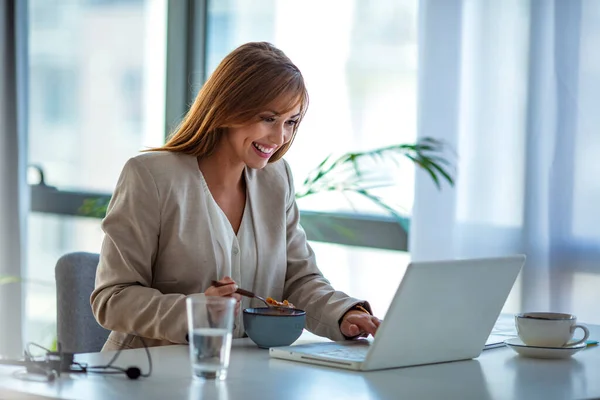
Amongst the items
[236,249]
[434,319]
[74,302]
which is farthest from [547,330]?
[74,302]

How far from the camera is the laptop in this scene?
158cm

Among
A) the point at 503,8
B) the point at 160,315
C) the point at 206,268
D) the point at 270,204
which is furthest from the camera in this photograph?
the point at 503,8

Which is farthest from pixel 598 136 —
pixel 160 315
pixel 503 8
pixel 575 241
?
pixel 160 315

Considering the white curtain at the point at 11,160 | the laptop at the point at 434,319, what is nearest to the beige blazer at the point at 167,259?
the laptop at the point at 434,319

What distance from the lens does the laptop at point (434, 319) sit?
1.58 m

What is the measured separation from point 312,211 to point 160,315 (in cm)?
215

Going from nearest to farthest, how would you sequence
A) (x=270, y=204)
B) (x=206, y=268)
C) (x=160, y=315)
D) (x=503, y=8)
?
(x=160, y=315) → (x=206, y=268) → (x=270, y=204) → (x=503, y=8)

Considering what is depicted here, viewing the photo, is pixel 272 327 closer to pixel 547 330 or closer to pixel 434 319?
pixel 434 319

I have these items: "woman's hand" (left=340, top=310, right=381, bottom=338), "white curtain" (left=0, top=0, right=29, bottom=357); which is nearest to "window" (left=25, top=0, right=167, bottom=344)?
"white curtain" (left=0, top=0, right=29, bottom=357)

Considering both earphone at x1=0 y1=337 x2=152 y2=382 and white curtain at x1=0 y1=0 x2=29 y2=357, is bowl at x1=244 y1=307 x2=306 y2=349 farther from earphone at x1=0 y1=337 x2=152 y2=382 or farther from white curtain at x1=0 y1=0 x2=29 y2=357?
white curtain at x1=0 y1=0 x2=29 y2=357

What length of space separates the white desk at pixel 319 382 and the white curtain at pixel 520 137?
4.46ft

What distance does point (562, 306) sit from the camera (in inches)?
123

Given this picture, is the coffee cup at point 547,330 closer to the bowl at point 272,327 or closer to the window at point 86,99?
the bowl at point 272,327

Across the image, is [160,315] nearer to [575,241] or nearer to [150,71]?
[575,241]
